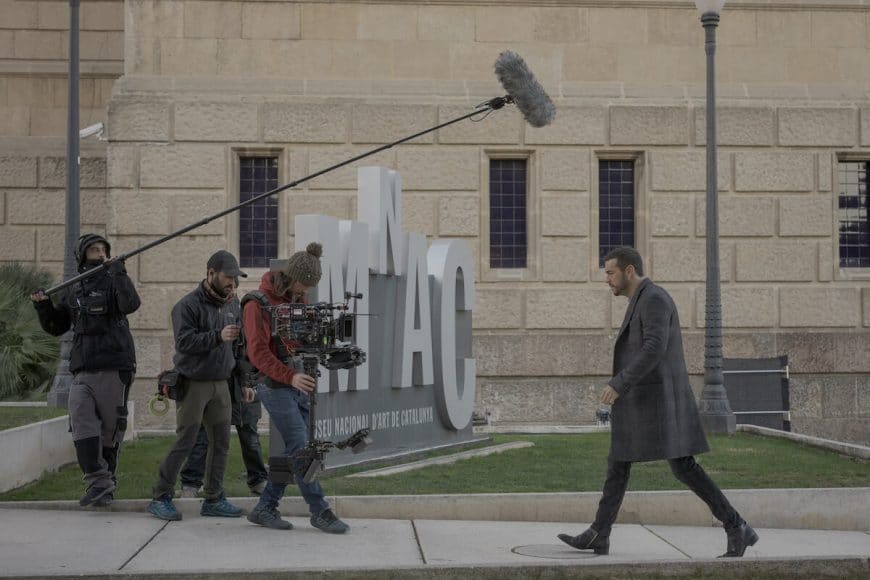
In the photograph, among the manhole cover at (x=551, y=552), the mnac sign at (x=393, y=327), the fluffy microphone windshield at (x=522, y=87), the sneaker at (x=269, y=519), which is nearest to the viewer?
the manhole cover at (x=551, y=552)

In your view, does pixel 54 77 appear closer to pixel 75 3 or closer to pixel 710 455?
pixel 75 3

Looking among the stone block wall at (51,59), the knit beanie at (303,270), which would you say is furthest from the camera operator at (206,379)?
the stone block wall at (51,59)

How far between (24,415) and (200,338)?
182 inches

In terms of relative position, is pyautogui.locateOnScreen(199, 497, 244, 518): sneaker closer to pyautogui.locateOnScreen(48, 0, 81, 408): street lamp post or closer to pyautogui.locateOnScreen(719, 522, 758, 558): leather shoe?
pyautogui.locateOnScreen(719, 522, 758, 558): leather shoe

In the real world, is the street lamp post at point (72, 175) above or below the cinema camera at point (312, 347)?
above

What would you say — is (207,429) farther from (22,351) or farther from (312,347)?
(22,351)

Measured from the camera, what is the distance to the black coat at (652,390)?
8609mm

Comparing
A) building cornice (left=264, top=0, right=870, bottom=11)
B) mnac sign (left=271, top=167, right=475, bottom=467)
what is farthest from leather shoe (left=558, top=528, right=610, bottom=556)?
building cornice (left=264, top=0, right=870, bottom=11)

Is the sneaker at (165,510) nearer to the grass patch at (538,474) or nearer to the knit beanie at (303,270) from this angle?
the grass patch at (538,474)

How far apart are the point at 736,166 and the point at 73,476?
39.0 ft

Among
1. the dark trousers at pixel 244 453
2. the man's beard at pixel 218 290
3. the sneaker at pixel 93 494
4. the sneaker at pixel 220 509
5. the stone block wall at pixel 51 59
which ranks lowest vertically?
the sneaker at pixel 220 509

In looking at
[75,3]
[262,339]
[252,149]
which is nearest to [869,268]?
[252,149]

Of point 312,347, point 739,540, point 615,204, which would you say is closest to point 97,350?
point 312,347

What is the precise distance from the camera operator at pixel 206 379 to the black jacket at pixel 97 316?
23.7 inches
